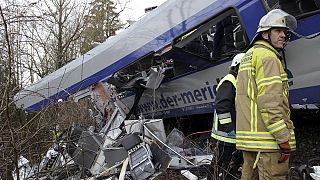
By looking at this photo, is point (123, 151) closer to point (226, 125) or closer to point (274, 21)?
point (226, 125)

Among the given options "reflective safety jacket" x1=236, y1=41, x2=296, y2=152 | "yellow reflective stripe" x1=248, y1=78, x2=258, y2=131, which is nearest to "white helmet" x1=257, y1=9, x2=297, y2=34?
"reflective safety jacket" x1=236, y1=41, x2=296, y2=152

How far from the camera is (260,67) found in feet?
9.30

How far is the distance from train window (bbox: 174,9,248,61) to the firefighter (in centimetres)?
103

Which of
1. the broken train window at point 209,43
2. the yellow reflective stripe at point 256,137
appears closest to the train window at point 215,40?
the broken train window at point 209,43

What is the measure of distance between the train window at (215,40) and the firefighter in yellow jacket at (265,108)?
5.25 feet

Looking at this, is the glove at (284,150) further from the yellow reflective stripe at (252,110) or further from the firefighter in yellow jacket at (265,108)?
the yellow reflective stripe at (252,110)

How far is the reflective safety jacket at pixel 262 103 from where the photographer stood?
2701mm

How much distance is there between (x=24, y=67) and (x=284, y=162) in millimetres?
2280

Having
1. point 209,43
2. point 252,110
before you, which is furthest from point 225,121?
point 209,43

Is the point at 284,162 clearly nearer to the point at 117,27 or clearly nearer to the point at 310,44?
the point at 310,44

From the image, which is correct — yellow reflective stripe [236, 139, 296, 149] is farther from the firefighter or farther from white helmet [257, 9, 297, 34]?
white helmet [257, 9, 297, 34]

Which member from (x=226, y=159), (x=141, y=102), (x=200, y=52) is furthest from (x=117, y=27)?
(x=226, y=159)

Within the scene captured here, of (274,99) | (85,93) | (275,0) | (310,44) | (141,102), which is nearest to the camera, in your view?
(274,99)

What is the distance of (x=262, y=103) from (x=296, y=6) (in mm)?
1671
